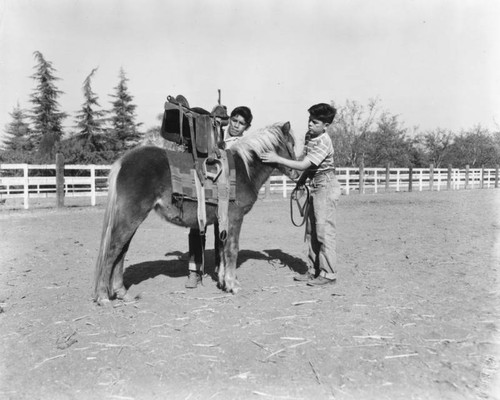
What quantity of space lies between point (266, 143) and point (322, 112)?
71cm

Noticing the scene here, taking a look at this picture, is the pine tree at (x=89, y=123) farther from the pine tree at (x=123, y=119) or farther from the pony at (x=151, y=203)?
the pony at (x=151, y=203)

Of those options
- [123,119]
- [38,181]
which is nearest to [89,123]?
[123,119]

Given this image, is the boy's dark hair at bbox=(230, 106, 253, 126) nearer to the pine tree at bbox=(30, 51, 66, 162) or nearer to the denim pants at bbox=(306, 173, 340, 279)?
the denim pants at bbox=(306, 173, 340, 279)

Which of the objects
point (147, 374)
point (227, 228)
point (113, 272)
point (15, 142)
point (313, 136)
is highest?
point (15, 142)

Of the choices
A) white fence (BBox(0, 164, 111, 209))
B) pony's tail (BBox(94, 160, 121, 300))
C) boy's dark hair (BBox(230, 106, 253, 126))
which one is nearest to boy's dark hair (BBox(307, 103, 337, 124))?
boy's dark hair (BBox(230, 106, 253, 126))

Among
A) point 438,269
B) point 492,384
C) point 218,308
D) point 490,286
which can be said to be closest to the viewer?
point 492,384

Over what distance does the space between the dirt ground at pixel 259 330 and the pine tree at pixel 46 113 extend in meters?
20.1

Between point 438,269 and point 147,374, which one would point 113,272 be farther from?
point 438,269

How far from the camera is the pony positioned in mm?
3637

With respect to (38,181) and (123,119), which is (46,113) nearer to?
(123,119)

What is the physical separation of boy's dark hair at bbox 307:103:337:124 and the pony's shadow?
207cm

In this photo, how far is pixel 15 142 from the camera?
26734mm

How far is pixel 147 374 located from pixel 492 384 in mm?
2087

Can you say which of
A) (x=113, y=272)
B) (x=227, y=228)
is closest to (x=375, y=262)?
(x=227, y=228)
